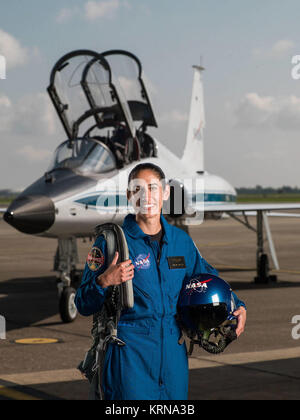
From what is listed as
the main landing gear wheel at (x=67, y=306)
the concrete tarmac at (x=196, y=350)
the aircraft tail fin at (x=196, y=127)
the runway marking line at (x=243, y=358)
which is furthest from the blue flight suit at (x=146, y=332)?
the aircraft tail fin at (x=196, y=127)

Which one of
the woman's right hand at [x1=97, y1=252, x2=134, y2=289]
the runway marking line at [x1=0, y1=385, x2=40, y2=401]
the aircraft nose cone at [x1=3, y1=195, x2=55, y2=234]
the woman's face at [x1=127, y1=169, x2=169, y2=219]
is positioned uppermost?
the aircraft nose cone at [x1=3, y1=195, x2=55, y2=234]

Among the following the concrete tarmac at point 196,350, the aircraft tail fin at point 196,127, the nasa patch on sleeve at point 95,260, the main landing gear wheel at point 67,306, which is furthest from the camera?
the aircraft tail fin at point 196,127

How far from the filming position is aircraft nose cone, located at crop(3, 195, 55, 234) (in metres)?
10.3

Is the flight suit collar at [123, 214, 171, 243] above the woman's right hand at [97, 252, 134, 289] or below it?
above

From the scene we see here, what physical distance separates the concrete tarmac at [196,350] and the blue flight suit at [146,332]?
2.72 m

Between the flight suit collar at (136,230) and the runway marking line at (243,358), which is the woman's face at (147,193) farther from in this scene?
the runway marking line at (243,358)

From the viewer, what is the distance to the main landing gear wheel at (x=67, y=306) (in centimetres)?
1079

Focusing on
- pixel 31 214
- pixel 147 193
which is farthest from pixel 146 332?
pixel 31 214

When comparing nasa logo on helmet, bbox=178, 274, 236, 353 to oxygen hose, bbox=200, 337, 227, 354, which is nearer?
nasa logo on helmet, bbox=178, 274, 236, 353

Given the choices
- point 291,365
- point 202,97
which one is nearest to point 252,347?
point 291,365

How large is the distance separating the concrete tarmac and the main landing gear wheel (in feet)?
0.61

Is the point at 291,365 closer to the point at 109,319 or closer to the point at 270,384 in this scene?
the point at 270,384

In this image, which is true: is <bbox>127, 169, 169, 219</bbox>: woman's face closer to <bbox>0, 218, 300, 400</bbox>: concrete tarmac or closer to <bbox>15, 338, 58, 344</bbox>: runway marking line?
<bbox>0, 218, 300, 400</bbox>: concrete tarmac

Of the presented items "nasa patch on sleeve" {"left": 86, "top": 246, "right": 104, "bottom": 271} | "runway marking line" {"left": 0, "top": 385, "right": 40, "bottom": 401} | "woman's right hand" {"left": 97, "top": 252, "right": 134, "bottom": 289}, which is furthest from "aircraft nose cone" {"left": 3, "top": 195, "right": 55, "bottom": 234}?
"woman's right hand" {"left": 97, "top": 252, "right": 134, "bottom": 289}
